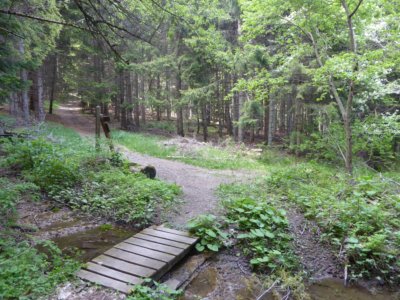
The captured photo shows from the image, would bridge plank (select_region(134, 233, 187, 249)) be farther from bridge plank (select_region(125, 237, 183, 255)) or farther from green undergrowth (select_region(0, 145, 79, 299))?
green undergrowth (select_region(0, 145, 79, 299))

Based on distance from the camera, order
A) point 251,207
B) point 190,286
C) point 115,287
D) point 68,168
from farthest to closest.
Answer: point 68,168
point 251,207
point 190,286
point 115,287

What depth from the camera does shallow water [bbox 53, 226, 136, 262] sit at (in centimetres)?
398

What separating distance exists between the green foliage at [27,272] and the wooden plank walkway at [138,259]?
255 mm

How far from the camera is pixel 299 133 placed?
14.8 metres

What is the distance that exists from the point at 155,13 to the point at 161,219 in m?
3.53

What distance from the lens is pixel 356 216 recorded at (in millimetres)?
4488

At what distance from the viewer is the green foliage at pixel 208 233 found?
4230 millimetres

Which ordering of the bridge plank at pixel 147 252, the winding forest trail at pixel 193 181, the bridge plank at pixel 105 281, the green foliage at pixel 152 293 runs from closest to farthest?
1. the green foliage at pixel 152 293
2. the bridge plank at pixel 105 281
3. the bridge plank at pixel 147 252
4. the winding forest trail at pixel 193 181

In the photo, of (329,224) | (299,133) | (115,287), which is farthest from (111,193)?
(299,133)

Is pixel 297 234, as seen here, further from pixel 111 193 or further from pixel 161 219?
pixel 111 193

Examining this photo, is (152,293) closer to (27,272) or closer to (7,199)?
(27,272)

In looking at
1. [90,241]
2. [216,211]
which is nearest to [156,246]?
[90,241]

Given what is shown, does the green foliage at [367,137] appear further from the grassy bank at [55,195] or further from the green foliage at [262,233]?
the grassy bank at [55,195]

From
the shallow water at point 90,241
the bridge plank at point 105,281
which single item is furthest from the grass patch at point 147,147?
the bridge plank at point 105,281
